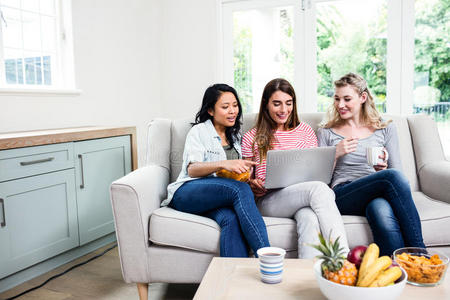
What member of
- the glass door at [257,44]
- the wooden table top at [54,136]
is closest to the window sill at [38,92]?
the wooden table top at [54,136]

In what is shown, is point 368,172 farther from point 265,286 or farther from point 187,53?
point 187,53

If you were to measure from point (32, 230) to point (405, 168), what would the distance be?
2.10 m

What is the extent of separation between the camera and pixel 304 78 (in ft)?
12.7

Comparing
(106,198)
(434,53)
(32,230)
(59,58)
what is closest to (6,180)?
(32,230)

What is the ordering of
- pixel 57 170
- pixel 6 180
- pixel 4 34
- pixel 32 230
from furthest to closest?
pixel 4 34
pixel 57 170
pixel 32 230
pixel 6 180

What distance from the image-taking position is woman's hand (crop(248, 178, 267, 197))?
1.94m

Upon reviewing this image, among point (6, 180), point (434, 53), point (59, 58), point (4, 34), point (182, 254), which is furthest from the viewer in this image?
point (434, 53)

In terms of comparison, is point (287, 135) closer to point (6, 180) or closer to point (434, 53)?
point (6, 180)

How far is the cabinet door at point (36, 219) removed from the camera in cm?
207

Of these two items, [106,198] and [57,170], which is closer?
[57,170]

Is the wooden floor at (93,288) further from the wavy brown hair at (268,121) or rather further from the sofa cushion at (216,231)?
the wavy brown hair at (268,121)

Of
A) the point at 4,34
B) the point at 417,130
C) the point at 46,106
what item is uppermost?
the point at 4,34

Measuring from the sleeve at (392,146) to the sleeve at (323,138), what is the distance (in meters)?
0.30

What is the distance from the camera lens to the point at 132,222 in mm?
1740
